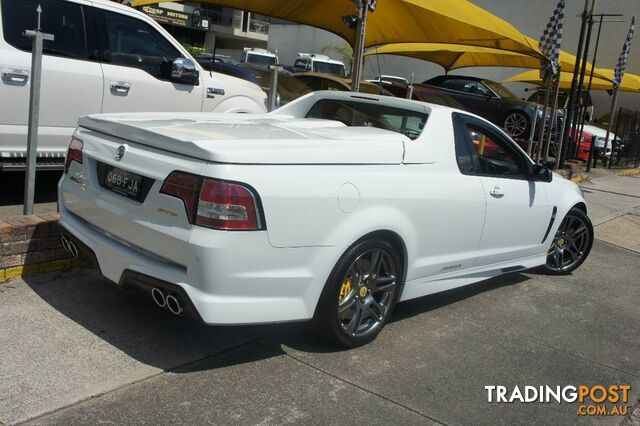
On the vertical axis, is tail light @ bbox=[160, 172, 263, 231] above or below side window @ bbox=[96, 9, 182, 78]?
below

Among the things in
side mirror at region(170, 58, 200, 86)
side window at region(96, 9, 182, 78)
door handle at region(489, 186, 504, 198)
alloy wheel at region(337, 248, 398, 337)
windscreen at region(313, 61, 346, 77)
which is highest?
windscreen at region(313, 61, 346, 77)

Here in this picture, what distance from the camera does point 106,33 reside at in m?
6.20

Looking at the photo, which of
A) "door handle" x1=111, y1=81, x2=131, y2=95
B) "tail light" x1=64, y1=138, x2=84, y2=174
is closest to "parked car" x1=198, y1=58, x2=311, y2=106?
"door handle" x1=111, y1=81, x2=131, y2=95

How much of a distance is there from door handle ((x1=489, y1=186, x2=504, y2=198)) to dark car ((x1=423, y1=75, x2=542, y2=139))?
11915 mm

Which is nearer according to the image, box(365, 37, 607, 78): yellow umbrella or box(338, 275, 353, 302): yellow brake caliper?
box(338, 275, 353, 302): yellow brake caliper

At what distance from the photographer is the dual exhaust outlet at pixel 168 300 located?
3.41 m

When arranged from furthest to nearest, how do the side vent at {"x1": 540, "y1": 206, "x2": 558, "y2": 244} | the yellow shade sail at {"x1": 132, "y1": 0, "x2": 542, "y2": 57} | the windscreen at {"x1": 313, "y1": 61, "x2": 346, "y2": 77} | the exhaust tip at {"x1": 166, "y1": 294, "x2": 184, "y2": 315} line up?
the windscreen at {"x1": 313, "y1": 61, "x2": 346, "y2": 77} < the yellow shade sail at {"x1": 132, "y1": 0, "x2": 542, "y2": 57} < the side vent at {"x1": 540, "y1": 206, "x2": 558, "y2": 244} < the exhaust tip at {"x1": 166, "y1": 294, "x2": 184, "y2": 315}

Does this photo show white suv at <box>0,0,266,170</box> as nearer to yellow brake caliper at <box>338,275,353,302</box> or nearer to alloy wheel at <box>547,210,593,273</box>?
yellow brake caliper at <box>338,275,353,302</box>

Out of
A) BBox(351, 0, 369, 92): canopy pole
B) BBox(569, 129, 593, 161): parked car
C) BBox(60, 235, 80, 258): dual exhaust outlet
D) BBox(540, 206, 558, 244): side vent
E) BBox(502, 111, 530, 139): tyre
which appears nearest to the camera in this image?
BBox(60, 235, 80, 258): dual exhaust outlet

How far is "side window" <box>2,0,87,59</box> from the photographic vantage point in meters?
5.61

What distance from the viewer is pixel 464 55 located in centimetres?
2106

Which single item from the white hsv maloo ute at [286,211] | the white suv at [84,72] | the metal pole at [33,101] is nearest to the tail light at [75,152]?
the white hsv maloo ute at [286,211]

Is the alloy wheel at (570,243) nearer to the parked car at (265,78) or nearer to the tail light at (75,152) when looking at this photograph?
the tail light at (75,152)

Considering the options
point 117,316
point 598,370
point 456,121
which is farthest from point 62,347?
point 598,370
